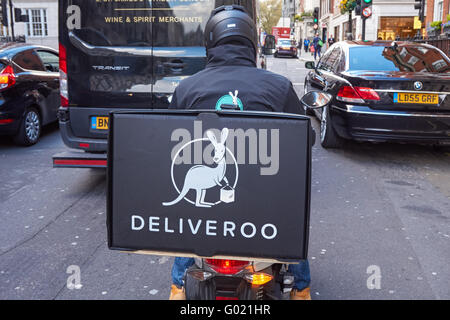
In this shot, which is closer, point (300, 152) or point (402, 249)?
point (300, 152)

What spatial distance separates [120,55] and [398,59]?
4.14m

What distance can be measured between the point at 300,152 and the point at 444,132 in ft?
17.7

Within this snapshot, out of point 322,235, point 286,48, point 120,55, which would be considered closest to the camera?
point 322,235

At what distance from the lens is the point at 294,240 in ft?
7.43

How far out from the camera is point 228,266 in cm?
243

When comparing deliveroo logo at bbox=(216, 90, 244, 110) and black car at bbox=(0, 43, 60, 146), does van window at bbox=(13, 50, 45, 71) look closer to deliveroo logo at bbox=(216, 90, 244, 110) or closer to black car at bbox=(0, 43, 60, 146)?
black car at bbox=(0, 43, 60, 146)

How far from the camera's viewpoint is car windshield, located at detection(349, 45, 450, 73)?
755cm

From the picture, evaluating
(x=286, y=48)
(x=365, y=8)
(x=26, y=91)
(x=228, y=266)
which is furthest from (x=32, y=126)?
(x=286, y=48)

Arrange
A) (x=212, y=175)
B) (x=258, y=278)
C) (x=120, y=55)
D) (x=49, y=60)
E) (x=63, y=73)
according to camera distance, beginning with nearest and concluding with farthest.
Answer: (x=212, y=175) → (x=258, y=278) → (x=120, y=55) → (x=63, y=73) → (x=49, y=60)

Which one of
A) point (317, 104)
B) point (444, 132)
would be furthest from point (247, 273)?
point (444, 132)

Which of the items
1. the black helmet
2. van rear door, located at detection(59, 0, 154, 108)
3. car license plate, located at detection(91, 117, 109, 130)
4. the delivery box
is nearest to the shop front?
van rear door, located at detection(59, 0, 154, 108)

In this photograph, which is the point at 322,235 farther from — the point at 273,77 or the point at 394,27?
the point at 394,27

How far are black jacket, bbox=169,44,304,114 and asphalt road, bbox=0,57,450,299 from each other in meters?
1.52
